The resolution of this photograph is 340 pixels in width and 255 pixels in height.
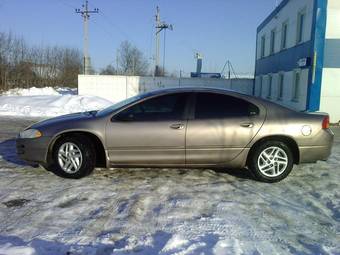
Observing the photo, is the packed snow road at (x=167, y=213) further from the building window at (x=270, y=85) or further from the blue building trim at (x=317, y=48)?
the building window at (x=270, y=85)

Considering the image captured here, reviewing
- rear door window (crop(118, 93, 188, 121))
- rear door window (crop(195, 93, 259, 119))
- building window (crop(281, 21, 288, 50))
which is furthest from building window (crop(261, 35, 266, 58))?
rear door window (crop(118, 93, 188, 121))

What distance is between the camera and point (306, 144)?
6020 millimetres

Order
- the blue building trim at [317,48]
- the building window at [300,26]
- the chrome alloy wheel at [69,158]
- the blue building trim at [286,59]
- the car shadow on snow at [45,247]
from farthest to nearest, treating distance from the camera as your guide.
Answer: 1. the building window at [300,26]
2. the blue building trim at [286,59]
3. the blue building trim at [317,48]
4. the chrome alloy wheel at [69,158]
5. the car shadow on snow at [45,247]

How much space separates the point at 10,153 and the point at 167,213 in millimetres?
4803

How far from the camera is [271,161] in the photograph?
6.04 m

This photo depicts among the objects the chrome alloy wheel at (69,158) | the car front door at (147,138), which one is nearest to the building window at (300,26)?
the car front door at (147,138)

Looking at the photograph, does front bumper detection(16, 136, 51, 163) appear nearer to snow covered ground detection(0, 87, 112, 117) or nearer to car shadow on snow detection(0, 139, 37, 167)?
car shadow on snow detection(0, 139, 37, 167)

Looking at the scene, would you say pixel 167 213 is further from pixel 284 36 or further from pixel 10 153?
pixel 284 36

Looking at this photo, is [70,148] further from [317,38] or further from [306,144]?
[317,38]

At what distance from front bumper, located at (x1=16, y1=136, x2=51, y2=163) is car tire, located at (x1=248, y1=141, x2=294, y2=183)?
10.9 ft

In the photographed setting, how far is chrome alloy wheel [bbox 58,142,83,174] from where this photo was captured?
597 centimetres

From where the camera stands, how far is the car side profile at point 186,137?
5.89 m

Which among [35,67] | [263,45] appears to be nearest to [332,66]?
[263,45]

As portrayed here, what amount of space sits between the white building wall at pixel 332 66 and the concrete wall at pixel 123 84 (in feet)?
51.4
